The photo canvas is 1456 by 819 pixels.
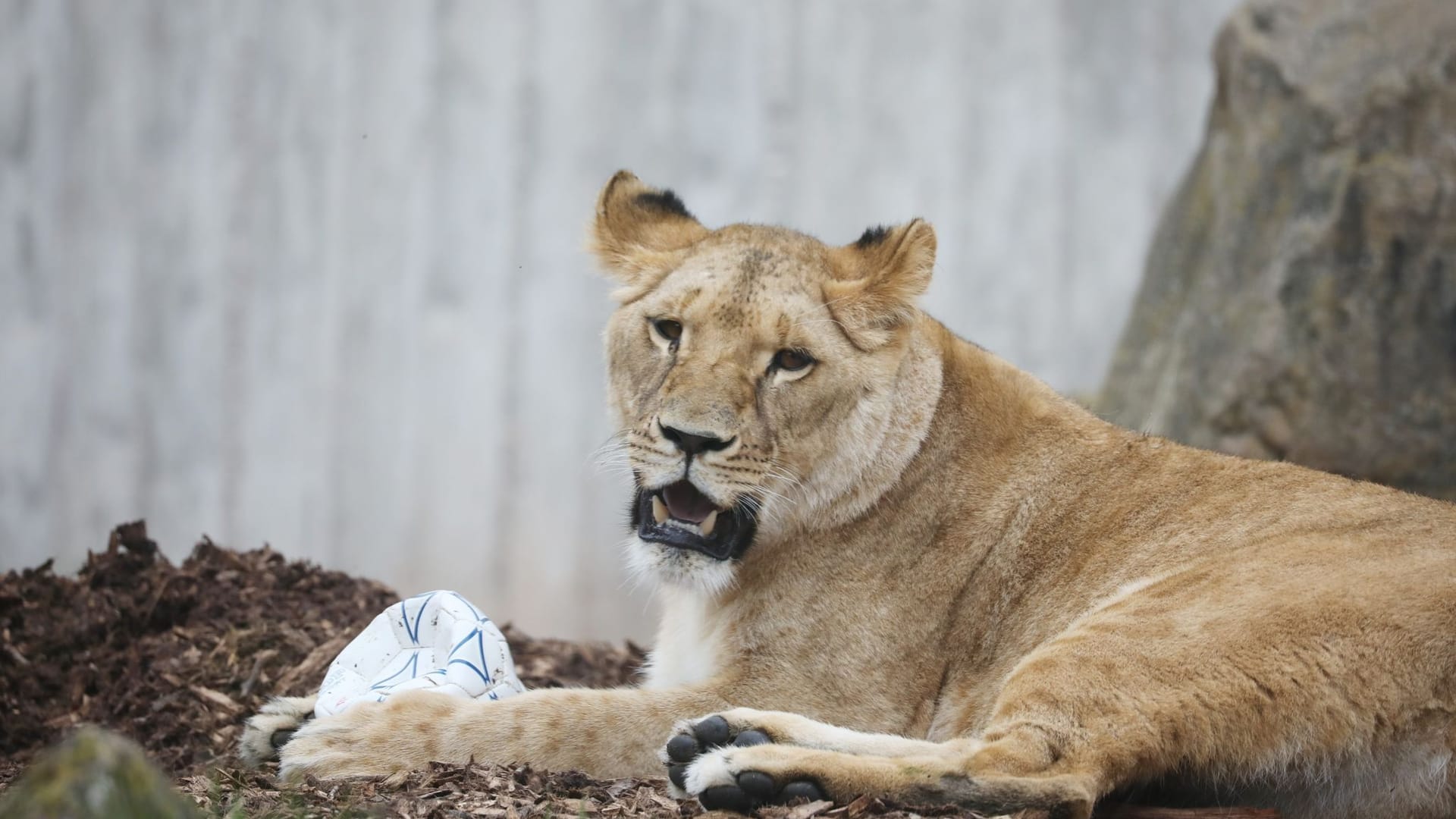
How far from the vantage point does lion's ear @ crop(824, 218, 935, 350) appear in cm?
489

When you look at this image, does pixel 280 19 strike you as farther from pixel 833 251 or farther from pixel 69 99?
pixel 833 251

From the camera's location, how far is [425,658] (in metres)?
5.14

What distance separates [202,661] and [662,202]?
2.65 m

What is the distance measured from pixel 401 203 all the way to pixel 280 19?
51.5 inches

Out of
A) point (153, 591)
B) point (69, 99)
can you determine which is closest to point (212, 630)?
point (153, 591)

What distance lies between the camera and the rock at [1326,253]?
24.5 ft

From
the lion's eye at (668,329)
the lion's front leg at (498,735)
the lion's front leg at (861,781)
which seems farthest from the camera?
the lion's eye at (668,329)

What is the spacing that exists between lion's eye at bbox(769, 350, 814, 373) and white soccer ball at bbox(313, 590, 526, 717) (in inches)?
57.7

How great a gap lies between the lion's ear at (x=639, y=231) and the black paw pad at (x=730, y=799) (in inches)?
76.3

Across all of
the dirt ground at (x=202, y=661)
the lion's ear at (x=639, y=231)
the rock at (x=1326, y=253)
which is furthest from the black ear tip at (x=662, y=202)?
the rock at (x=1326, y=253)

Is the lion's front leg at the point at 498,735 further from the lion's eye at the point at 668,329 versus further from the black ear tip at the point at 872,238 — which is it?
the black ear tip at the point at 872,238

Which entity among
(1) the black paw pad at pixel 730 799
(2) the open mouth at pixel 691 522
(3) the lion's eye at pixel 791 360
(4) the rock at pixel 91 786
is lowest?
(1) the black paw pad at pixel 730 799

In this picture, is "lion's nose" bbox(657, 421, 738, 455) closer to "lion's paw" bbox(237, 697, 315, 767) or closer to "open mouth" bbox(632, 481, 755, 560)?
"open mouth" bbox(632, 481, 755, 560)

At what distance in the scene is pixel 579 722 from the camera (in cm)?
452
